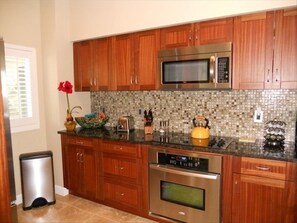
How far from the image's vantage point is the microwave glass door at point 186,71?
231cm

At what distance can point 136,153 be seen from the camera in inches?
99.7

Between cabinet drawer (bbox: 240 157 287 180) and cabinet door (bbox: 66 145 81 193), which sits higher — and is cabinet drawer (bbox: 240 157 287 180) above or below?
above

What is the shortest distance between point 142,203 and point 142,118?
1153 millimetres

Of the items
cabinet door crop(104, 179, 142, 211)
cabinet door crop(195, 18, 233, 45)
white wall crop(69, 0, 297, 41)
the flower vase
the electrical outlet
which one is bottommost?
cabinet door crop(104, 179, 142, 211)

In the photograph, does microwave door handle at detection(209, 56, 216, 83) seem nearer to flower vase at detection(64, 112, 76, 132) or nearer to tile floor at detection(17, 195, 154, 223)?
tile floor at detection(17, 195, 154, 223)

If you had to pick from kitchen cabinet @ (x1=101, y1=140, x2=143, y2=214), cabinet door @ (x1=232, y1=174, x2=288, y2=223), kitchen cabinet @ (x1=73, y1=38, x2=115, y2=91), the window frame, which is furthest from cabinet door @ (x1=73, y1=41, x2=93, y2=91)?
cabinet door @ (x1=232, y1=174, x2=288, y2=223)

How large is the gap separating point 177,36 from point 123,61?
30.7 inches

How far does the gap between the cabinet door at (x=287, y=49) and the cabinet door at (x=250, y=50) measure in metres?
0.08

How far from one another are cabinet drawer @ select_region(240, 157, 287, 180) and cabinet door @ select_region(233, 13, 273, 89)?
0.71 m

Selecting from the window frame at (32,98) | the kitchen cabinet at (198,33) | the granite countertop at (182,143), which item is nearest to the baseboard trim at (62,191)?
the granite countertop at (182,143)

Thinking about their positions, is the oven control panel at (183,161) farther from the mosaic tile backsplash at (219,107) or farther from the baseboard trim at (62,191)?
the baseboard trim at (62,191)

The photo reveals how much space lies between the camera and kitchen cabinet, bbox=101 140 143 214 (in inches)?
101

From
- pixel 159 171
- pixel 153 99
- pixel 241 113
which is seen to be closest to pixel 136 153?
pixel 159 171

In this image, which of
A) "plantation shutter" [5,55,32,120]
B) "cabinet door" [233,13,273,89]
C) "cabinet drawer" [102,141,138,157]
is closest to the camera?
"cabinet door" [233,13,273,89]
